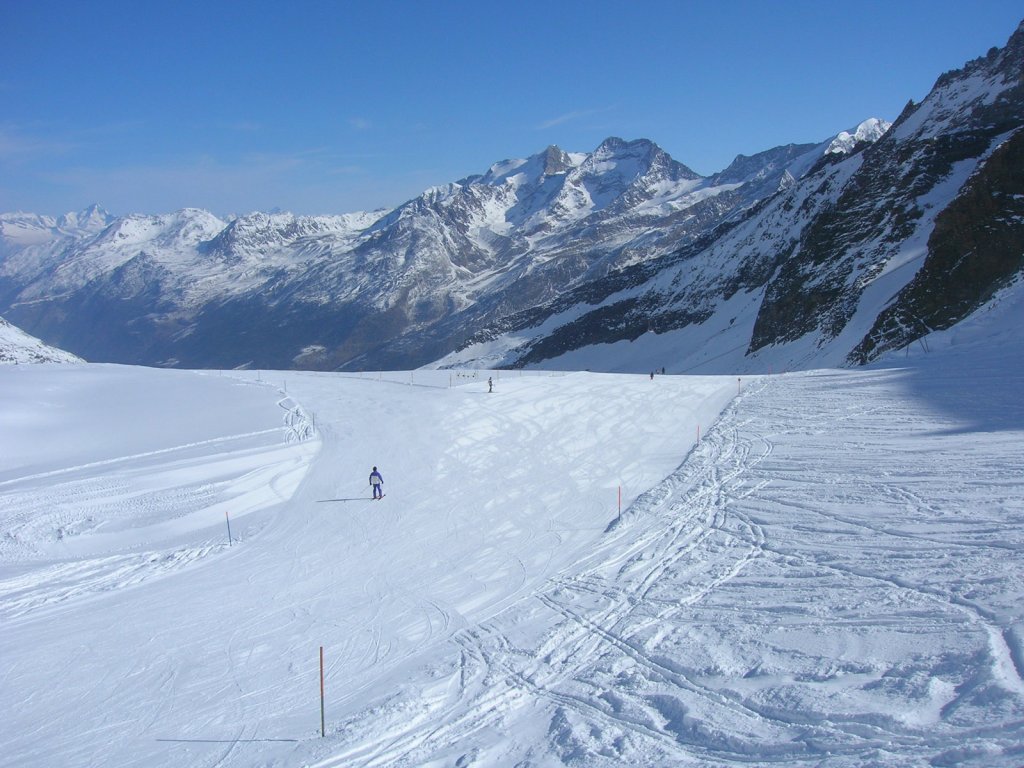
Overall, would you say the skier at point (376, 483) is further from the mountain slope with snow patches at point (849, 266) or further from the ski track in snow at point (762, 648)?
the mountain slope with snow patches at point (849, 266)

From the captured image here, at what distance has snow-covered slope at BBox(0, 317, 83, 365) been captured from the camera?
13561 centimetres

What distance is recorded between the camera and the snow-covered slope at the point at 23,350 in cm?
13561

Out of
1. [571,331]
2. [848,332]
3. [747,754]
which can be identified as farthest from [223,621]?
[571,331]

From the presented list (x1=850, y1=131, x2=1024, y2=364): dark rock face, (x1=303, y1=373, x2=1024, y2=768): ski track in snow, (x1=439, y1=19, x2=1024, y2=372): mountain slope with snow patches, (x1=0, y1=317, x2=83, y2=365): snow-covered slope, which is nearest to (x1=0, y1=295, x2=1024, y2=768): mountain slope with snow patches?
(x1=303, y1=373, x2=1024, y2=768): ski track in snow

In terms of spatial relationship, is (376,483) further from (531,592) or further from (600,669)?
(600,669)

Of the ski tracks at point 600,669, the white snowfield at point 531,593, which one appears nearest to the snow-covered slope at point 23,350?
the white snowfield at point 531,593

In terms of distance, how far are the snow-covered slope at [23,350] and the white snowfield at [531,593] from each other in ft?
448

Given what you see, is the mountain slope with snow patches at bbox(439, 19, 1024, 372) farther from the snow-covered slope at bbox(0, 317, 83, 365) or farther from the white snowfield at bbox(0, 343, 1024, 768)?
the snow-covered slope at bbox(0, 317, 83, 365)

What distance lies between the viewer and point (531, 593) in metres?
11.8

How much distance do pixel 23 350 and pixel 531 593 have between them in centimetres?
17124

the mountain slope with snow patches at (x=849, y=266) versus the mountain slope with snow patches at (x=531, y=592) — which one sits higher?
the mountain slope with snow patches at (x=849, y=266)

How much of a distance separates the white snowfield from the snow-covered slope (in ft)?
448

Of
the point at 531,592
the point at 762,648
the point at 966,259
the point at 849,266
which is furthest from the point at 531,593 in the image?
the point at 849,266

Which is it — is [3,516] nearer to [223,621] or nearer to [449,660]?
[223,621]
